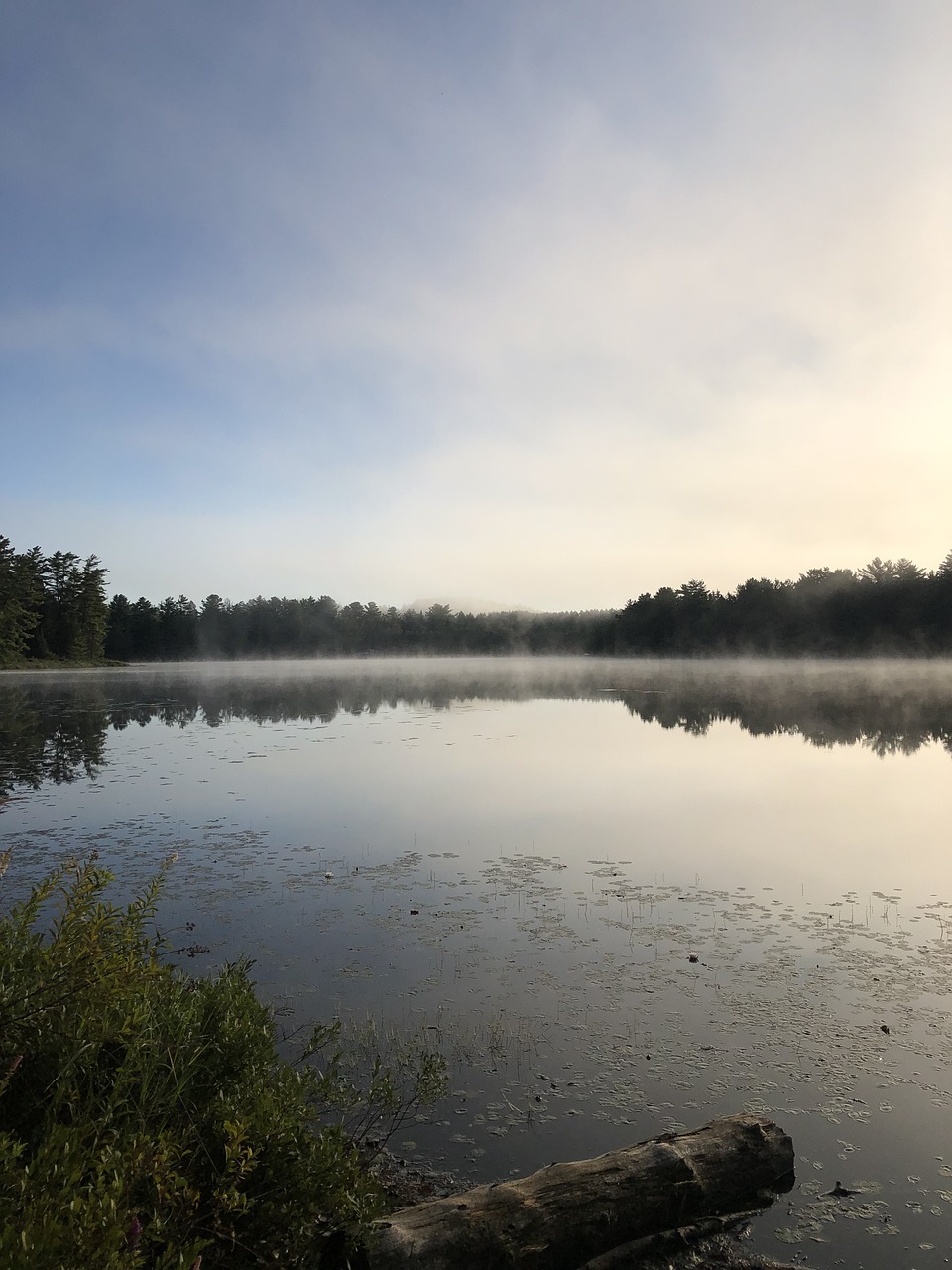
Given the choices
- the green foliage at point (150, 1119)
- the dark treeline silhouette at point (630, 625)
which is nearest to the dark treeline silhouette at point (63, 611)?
the dark treeline silhouette at point (630, 625)

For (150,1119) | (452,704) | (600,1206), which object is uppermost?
(150,1119)

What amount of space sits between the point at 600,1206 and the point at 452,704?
37.6m

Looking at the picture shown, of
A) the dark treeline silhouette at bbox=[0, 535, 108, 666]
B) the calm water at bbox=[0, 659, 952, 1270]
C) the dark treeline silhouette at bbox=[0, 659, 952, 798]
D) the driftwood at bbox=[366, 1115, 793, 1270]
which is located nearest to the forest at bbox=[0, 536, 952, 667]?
the dark treeline silhouette at bbox=[0, 535, 108, 666]

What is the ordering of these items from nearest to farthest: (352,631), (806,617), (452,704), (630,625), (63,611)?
1. (452,704)
2. (63,611)
3. (806,617)
4. (630,625)
5. (352,631)

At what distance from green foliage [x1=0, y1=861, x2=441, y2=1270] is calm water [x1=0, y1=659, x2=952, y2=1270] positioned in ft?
4.70

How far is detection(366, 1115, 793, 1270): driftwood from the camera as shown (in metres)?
3.81

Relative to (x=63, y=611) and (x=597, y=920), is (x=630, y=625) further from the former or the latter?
(x=597, y=920)

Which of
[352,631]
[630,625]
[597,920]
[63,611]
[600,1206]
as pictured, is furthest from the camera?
[352,631]

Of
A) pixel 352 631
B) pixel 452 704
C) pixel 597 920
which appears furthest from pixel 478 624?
pixel 597 920

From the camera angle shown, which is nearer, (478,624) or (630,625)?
(630,625)

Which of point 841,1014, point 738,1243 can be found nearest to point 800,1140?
point 738,1243

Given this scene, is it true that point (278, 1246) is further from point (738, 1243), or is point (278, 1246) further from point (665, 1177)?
point (738, 1243)

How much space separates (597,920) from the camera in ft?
31.0

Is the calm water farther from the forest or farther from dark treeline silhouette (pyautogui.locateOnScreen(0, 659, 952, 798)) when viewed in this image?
the forest
